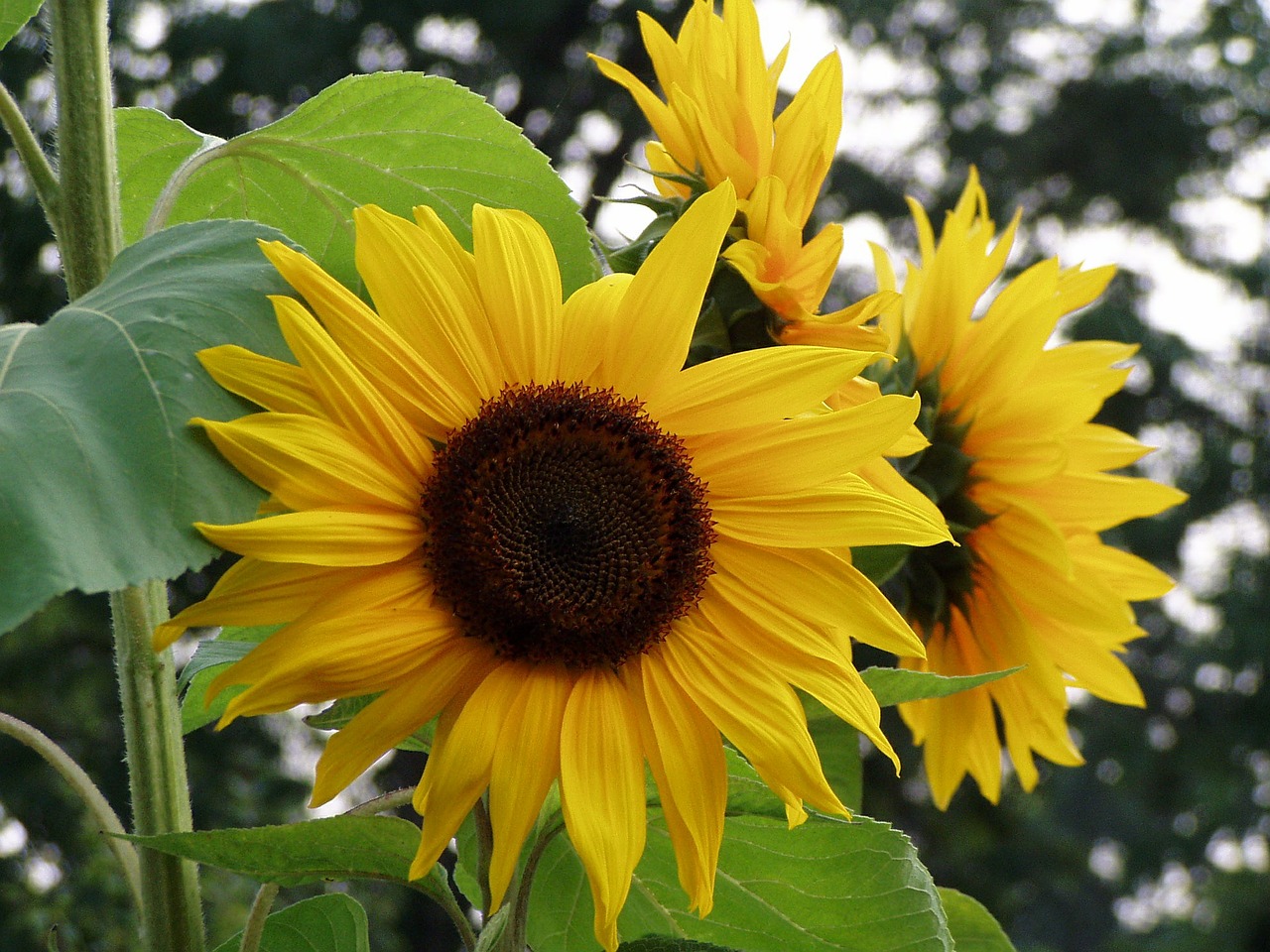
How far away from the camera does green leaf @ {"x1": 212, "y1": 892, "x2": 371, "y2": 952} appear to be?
21.5 inches

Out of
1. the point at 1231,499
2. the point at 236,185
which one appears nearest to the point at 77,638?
the point at 236,185

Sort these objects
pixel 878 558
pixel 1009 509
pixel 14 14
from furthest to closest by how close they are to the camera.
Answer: pixel 1009 509
pixel 878 558
pixel 14 14

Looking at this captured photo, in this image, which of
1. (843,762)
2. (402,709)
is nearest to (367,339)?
(402,709)

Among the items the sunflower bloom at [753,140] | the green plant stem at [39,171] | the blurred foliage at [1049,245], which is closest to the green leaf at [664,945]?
the sunflower bloom at [753,140]

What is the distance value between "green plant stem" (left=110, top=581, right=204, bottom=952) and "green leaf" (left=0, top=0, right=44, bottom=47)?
0.77 feet

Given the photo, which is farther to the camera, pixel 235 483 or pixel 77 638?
pixel 77 638

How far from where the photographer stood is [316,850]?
49cm

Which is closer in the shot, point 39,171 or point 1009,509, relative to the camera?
point 39,171

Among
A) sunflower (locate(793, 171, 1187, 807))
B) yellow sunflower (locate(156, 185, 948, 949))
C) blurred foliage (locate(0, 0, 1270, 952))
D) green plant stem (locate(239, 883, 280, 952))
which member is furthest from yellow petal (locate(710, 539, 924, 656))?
blurred foliage (locate(0, 0, 1270, 952))

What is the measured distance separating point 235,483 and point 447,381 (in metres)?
0.09

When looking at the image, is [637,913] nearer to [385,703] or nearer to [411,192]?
[385,703]

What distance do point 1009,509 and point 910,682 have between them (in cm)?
29

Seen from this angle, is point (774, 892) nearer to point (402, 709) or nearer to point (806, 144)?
point (402, 709)

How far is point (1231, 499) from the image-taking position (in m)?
6.96
